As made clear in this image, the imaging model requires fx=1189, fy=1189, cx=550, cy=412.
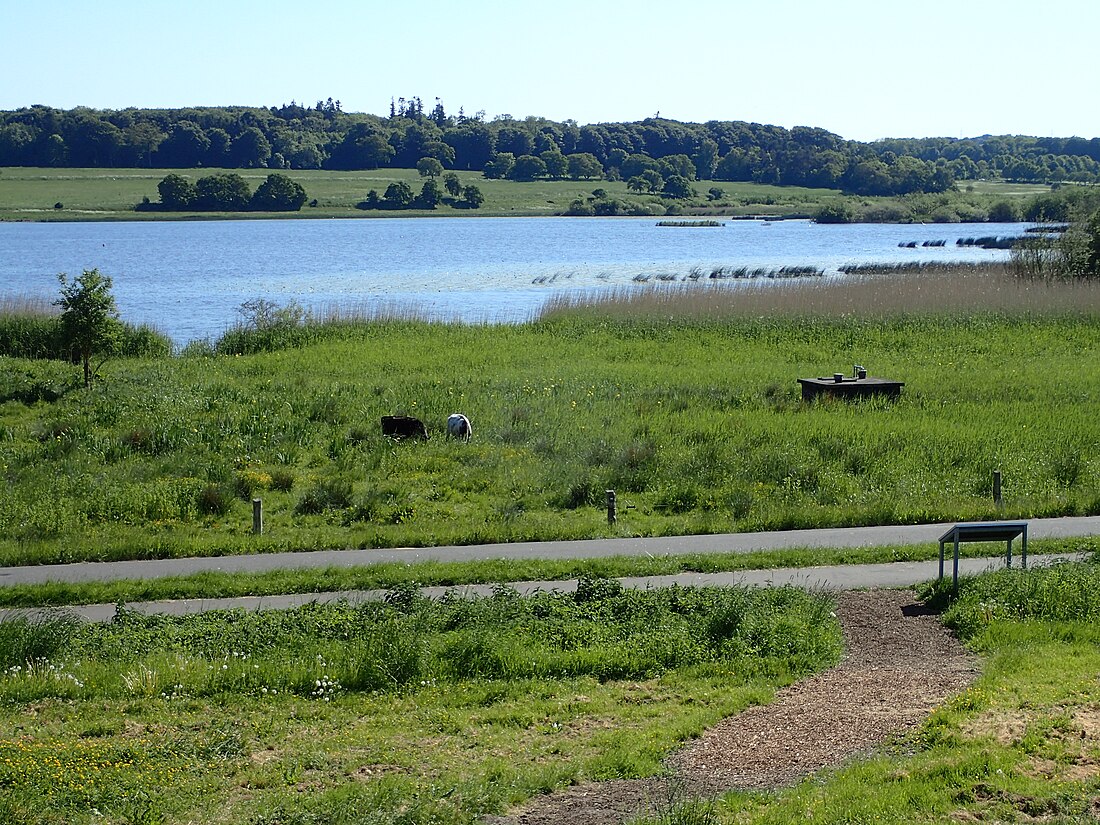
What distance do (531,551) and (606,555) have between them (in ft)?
3.49

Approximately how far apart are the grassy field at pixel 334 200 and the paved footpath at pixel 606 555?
135782 mm

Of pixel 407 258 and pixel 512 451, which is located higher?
pixel 407 258

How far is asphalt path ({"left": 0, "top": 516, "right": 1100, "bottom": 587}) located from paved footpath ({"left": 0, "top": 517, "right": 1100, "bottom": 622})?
13 mm

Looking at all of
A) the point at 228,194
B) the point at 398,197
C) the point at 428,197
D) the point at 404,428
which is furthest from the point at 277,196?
the point at 404,428

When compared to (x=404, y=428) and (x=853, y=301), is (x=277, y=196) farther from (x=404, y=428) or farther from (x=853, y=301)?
(x=404, y=428)

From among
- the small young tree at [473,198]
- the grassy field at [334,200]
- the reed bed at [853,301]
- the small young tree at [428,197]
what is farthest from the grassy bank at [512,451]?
the small young tree at [473,198]

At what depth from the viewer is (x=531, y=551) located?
1634 centimetres

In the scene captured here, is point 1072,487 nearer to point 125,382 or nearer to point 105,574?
point 105,574

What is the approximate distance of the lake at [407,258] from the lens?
62969 millimetres

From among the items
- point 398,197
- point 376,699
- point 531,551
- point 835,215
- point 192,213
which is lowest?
point 531,551

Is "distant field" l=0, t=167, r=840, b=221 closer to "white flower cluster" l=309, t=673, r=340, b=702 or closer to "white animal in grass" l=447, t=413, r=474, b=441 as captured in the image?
"white animal in grass" l=447, t=413, r=474, b=441

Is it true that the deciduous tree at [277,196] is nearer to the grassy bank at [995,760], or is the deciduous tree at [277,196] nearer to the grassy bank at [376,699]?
the grassy bank at [376,699]

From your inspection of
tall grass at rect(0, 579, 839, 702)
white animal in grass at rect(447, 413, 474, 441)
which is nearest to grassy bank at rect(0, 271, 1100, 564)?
white animal in grass at rect(447, 413, 474, 441)

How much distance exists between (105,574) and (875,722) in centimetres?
1021
